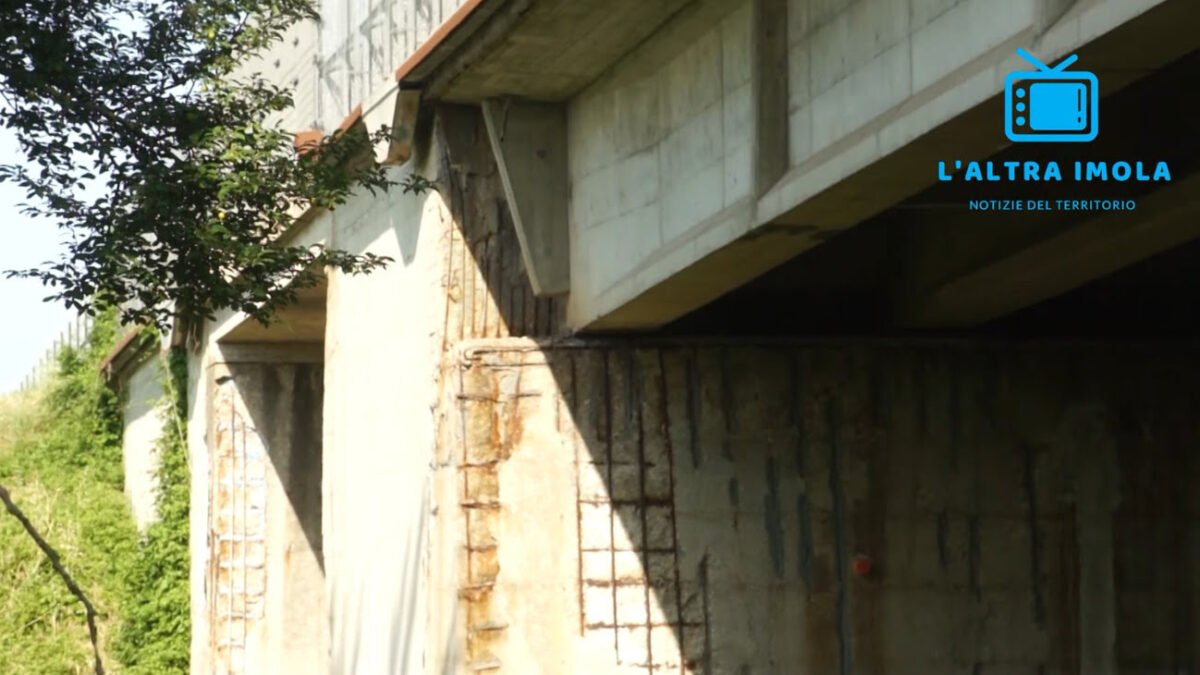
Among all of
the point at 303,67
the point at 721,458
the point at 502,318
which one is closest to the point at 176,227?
the point at 502,318

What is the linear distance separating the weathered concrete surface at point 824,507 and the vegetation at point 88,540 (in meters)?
9.88

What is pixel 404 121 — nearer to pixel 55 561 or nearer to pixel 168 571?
pixel 55 561

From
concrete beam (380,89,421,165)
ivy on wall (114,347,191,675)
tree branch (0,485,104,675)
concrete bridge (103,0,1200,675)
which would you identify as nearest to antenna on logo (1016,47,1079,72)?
concrete bridge (103,0,1200,675)

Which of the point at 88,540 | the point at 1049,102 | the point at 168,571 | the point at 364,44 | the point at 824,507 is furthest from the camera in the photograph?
the point at 88,540

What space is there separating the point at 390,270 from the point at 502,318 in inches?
51.7

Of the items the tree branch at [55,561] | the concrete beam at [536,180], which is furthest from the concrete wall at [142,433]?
the tree branch at [55,561]

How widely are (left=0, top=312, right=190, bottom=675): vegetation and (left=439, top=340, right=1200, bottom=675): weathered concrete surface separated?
9.88 m

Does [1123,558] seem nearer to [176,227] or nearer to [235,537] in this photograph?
[176,227]

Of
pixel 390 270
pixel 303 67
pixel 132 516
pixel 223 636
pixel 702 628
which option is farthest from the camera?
pixel 132 516

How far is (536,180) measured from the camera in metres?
12.1

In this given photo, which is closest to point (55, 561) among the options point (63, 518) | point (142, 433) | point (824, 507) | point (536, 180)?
point (536, 180)

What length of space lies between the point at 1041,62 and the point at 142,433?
17.5 m

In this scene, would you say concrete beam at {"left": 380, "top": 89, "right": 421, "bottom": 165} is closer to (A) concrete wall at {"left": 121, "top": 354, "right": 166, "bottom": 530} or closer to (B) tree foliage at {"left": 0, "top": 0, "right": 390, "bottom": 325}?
(B) tree foliage at {"left": 0, "top": 0, "right": 390, "bottom": 325}

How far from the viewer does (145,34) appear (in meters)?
11.4
